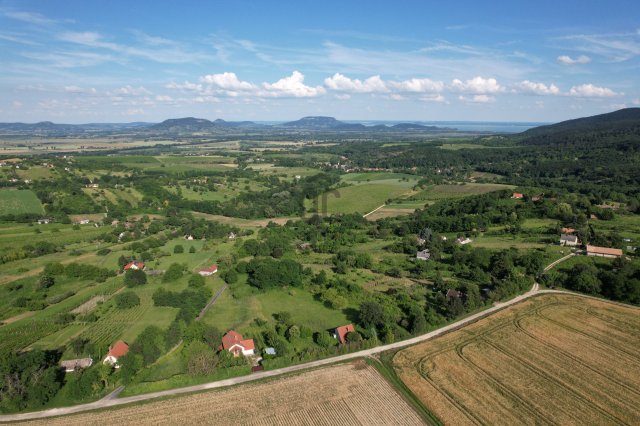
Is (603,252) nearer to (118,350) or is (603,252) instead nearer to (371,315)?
(371,315)

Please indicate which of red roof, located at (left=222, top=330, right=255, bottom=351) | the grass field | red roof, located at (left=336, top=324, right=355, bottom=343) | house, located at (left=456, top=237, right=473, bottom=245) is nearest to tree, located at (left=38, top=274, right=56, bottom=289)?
red roof, located at (left=222, top=330, right=255, bottom=351)

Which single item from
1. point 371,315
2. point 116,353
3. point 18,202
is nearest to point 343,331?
point 371,315

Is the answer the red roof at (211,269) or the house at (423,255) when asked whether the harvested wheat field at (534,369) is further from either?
the red roof at (211,269)

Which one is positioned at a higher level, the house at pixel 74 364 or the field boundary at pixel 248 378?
the house at pixel 74 364

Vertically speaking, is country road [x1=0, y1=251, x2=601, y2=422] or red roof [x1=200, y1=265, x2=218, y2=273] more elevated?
red roof [x1=200, y1=265, x2=218, y2=273]

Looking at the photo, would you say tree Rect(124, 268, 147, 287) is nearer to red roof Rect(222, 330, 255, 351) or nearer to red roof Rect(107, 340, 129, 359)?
red roof Rect(107, 340, 129, 359)

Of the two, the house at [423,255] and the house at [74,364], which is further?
the house at [423,255]

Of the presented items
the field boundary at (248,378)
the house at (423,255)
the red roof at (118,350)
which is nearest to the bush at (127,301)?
the red roof at (118,350)
